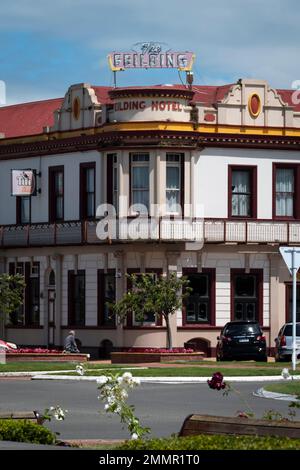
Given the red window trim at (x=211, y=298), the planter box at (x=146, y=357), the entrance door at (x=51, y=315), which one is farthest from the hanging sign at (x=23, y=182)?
the planter box at (x=146, y=357)

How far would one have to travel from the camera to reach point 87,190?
57.4 m

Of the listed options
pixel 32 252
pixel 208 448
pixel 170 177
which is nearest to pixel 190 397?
pixel 208 448

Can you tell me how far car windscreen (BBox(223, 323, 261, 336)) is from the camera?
50031mm

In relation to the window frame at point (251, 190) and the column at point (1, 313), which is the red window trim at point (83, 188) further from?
the window frame at point (251, 190)

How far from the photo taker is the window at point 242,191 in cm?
5666

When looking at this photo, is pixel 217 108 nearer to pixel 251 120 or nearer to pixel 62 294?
pixel 251 120

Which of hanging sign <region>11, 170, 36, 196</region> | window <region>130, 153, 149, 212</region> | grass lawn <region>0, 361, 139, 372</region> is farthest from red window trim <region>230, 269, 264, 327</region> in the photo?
grass lawn <region>0, 361, 139, 372</region>

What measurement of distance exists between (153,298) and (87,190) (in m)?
7.63

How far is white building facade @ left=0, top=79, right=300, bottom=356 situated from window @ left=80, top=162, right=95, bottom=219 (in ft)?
0.13

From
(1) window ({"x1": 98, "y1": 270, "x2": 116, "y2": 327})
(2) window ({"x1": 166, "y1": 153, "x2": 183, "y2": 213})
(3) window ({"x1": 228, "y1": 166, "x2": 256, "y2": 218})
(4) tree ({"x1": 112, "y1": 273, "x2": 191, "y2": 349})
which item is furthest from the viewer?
(3) window ({"x1": 228, "y1": 166, "x2": 256, "y2": 218})

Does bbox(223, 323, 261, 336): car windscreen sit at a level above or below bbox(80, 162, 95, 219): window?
below

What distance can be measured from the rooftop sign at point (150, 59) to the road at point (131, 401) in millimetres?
19389

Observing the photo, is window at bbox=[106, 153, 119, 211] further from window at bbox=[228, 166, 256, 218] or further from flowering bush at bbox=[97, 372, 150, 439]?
flowering bush at bbox=[97, 372, 150, 439]

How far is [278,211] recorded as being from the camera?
57.2 meters
